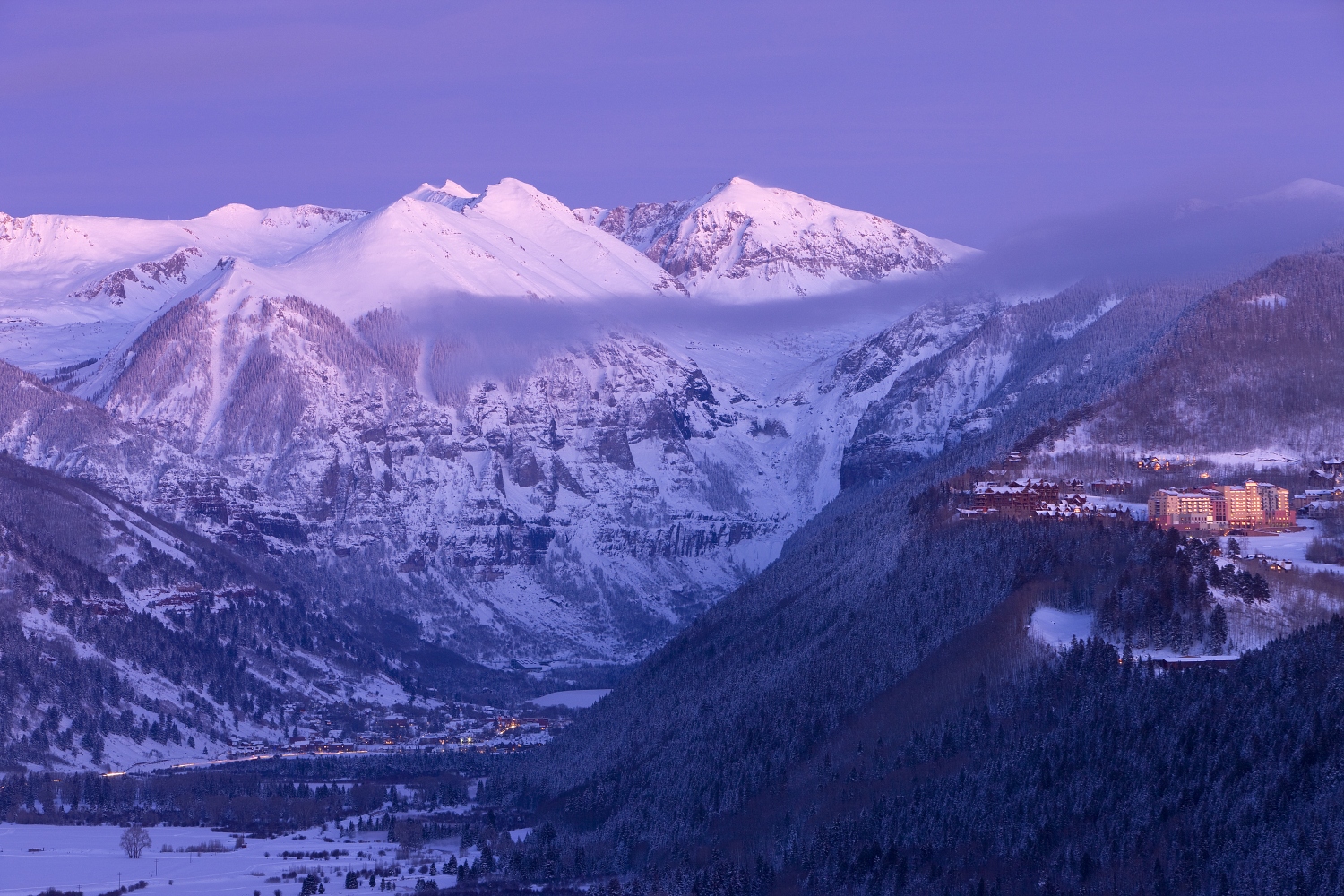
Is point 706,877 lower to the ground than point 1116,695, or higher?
lower

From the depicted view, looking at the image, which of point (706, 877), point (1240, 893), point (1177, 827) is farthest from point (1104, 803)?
point (706, 877)

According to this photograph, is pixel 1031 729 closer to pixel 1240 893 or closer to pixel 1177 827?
pixel 1177 827

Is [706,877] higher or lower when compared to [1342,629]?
lower

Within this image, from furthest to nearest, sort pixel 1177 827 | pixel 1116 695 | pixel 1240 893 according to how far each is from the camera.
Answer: pixel 1116 695 < pixel 1177 827 < pixel 1240 893

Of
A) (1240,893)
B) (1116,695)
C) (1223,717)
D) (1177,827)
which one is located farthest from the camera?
(1116,695)

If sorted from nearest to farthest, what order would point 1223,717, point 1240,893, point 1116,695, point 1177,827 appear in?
point 1240,893 → point 1177,827 → point 1223,717 → point 1116,695

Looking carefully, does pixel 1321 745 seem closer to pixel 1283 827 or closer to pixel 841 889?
pixel 1283 827

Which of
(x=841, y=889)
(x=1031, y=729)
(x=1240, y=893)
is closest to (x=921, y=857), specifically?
(x=841, y=889)

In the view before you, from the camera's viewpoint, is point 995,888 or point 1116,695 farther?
point 1116,695

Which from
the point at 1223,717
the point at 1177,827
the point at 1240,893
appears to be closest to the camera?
the point at 1240,893
